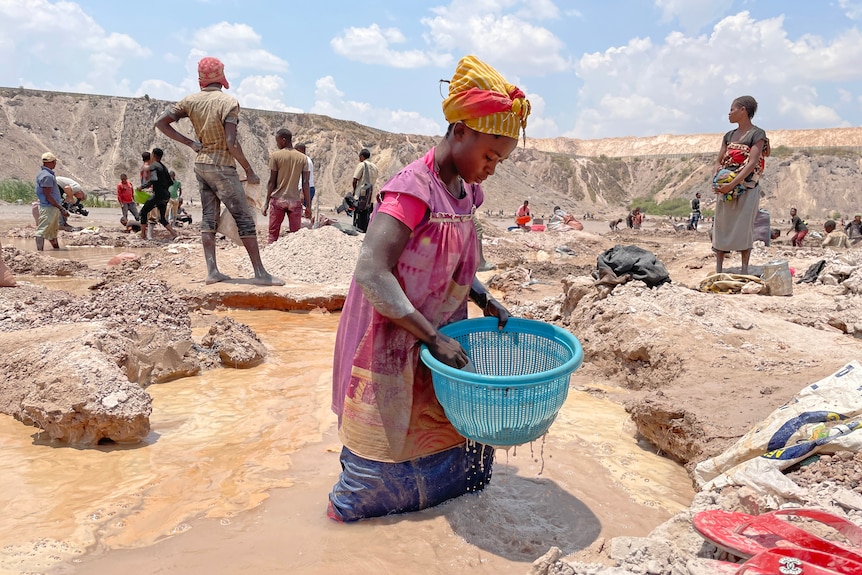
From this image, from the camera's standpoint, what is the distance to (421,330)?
1.96m

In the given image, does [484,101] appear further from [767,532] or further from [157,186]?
[157,186]

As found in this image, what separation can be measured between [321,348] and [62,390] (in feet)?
7.04

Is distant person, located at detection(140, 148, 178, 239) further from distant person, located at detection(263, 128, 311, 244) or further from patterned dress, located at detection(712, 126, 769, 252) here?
patterned dress, located at detection(712, 126, 769, 252)

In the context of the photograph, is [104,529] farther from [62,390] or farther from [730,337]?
[730,337]

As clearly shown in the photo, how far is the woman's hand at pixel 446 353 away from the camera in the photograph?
1.97 meters

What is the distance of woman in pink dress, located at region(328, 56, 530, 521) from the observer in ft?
6.42

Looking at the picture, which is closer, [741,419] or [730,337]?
[741,419]

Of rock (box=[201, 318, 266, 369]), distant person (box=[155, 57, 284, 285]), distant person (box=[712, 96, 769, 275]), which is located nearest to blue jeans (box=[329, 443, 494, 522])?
rock (box=[201, 318, 266, 369])

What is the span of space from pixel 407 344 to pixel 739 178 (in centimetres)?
505

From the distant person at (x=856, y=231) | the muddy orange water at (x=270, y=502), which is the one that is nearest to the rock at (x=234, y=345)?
the muddy orange water at (x=270, y=502)

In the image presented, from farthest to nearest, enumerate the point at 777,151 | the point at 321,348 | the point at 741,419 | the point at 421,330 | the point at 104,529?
the point at 777,151 < the point at 321,348 < the point at 741,419 < the point at 104,529 < the point at 421,330

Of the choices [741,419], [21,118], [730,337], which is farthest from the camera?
[21,118]

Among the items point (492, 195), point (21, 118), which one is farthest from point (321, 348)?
point (21, 118)

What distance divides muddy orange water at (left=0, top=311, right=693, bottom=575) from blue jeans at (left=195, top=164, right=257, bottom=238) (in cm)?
281
